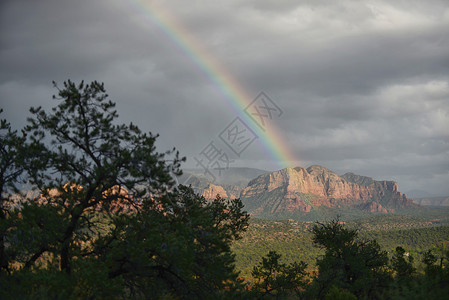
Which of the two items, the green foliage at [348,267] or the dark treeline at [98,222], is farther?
the green foliage at [348,267]

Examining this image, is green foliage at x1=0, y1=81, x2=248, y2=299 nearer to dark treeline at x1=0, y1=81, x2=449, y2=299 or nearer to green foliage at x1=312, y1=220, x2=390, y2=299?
dark treeline at x1=0, y1=81, x2=449, y2=299

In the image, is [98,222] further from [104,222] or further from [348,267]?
[348,267]

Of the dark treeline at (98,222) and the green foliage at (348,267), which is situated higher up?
the dark treeline at (98,222)

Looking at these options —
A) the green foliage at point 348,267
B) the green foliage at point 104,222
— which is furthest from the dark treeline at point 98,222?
the green foliage at point 348,267

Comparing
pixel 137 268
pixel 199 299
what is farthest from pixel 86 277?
pixel 199 299

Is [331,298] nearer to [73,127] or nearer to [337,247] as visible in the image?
[337,247]

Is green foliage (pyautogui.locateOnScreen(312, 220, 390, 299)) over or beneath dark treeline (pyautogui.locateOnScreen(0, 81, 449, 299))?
beneath

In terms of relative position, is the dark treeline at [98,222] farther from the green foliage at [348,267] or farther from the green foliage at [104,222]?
the green foliage at [348,267]

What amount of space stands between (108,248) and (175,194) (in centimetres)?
403

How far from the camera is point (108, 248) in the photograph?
1581 cm

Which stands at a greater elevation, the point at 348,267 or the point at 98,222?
the point at 98,222

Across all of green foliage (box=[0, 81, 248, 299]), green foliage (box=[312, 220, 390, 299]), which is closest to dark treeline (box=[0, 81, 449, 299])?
green foliage (box=[0, 81, 248, 299])

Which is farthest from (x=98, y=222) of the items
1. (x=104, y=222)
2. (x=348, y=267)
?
(x=348, y=267)

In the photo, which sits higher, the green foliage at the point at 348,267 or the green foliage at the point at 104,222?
the green foliage at the point at 104,222
